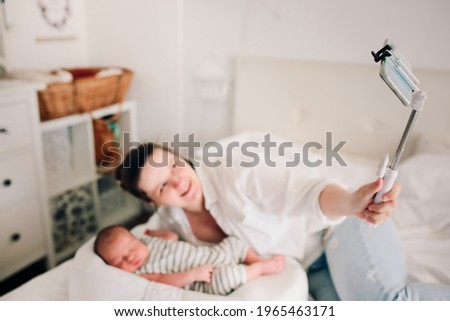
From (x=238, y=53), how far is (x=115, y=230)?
62cm

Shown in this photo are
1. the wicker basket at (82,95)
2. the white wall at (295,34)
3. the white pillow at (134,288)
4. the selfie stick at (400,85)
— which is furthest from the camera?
the wicker basket at (82,95)

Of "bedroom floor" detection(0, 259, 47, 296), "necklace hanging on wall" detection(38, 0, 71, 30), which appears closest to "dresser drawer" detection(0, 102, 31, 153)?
"necklace hanging on wall" detection(38, 0, 71, 30)

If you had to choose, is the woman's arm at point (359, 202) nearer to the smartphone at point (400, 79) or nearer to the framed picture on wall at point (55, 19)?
the smartphone at point (400, 79)

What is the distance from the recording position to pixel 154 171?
30.1 inches

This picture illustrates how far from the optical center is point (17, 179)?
923 millimetres

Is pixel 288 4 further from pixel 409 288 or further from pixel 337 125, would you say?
pixel 409 288

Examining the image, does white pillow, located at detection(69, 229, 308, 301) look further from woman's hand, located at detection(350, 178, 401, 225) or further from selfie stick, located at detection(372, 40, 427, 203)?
selfie stick, located at detection(372, 40, 427, 203)

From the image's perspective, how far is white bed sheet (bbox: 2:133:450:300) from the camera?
68 centimetres

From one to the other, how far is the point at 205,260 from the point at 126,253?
0.52 feet

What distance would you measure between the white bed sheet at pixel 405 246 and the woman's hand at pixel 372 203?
218 mm

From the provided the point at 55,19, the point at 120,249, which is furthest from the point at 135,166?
the point at 55,19

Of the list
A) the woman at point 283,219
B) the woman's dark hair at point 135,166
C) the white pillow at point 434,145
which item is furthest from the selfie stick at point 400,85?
the white pillow at point 434,145

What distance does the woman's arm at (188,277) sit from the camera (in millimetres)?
723

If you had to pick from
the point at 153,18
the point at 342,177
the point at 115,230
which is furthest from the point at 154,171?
the point at 342,177
